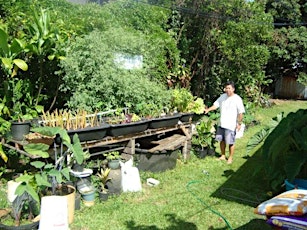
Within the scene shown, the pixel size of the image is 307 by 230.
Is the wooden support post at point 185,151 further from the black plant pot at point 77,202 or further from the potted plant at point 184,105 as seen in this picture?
the black plant pot at point 77,202

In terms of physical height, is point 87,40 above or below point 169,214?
above

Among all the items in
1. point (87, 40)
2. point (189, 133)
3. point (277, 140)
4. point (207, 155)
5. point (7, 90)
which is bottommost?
point (207, 155)

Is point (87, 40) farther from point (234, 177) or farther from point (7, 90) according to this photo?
point (234, 177)

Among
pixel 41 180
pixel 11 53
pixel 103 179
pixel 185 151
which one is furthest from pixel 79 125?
pixel 185 151

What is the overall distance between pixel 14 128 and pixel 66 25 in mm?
2506

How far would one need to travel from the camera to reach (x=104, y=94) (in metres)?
5.80

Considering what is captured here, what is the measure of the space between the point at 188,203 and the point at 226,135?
2391mm

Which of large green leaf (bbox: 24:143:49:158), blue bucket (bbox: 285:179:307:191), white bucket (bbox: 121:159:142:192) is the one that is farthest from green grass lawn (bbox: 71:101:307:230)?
large green leaf (bbox: 24:143:49:158)

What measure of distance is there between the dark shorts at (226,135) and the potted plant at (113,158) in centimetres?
251

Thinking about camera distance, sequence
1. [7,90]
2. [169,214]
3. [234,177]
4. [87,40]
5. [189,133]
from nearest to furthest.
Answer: [169,214] < [7,90] < [87,40] < [234,177] < [189,133]

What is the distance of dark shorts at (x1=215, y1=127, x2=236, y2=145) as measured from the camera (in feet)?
22.8

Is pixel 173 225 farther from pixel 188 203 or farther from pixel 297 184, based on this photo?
pixel 297 184

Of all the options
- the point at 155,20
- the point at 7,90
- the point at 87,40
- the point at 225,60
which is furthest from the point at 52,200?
the point at 225,60

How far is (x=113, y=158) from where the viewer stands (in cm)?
538
